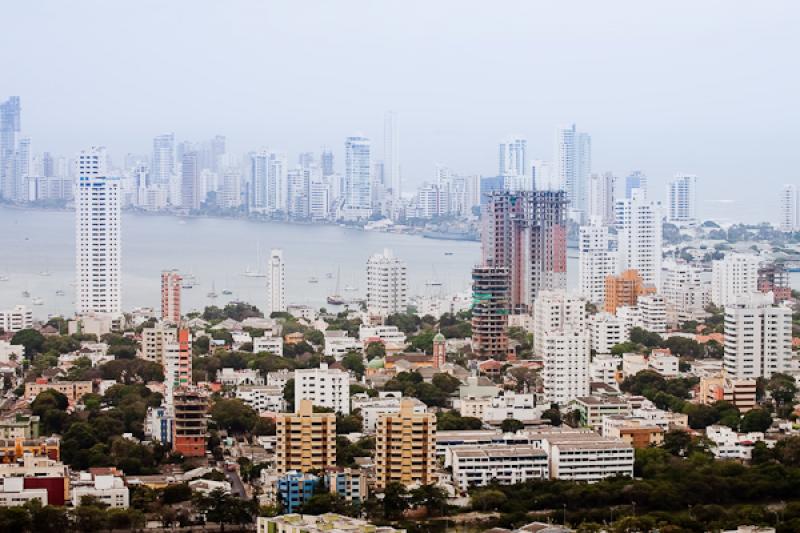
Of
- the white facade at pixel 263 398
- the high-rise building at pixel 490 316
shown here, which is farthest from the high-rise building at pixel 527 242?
the white facade at pixel 263 398

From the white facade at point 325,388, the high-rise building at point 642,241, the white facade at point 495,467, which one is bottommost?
the white facade at point 495,467

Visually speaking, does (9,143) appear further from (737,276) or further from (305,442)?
(305,442)

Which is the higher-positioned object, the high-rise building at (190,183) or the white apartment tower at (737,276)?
the high-rise building at (190,183)

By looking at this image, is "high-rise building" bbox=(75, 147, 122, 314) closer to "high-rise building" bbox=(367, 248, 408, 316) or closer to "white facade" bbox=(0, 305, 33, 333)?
"white facade" bbox=(0, 305, 33, 333)

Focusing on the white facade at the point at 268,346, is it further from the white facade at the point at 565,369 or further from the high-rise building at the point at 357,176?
the high-rise building at the point at 357,176

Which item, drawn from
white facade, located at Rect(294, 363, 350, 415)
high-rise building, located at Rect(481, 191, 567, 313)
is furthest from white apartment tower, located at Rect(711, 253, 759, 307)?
white facade, located at Rect(294, 363, 350, 415)

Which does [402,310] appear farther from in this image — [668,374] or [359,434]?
[359,434]
